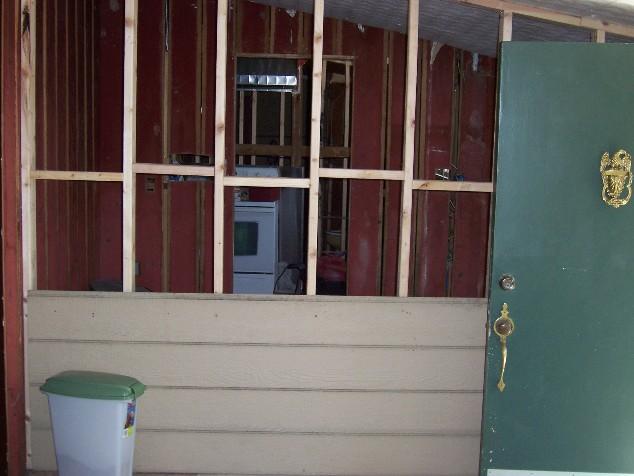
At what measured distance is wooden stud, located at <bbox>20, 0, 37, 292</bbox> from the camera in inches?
104

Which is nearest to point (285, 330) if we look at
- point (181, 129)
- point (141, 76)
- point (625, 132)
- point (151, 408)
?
point (151, 408)

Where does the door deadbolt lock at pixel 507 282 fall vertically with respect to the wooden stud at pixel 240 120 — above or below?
below

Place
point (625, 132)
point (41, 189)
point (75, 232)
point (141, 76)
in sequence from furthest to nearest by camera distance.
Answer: point (141, 76), point (75, 232), point (41, 189), point (625, 132)

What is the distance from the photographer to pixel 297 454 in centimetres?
281

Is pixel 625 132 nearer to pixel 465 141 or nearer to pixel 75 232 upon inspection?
pixel 465 141

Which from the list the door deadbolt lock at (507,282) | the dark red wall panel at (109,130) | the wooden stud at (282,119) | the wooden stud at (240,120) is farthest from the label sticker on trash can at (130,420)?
the wooden stud at (282,119)

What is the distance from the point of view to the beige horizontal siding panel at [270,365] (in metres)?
2.75

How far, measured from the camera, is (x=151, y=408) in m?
2.77

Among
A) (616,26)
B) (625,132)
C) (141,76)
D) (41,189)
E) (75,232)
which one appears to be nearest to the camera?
(625,132)

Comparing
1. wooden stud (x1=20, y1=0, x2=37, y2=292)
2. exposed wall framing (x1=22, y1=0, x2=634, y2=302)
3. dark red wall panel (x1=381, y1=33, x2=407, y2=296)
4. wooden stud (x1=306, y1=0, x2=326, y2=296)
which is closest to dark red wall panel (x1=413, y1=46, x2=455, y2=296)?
dark red wall panel (x1=381, y1=33, x2=407, y2=296)

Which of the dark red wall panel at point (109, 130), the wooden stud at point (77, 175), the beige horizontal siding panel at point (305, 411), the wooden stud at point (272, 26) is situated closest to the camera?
the wooden stud at point (77, 175)

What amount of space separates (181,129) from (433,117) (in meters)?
2.21

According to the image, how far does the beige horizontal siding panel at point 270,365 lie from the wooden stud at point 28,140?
0.41 m

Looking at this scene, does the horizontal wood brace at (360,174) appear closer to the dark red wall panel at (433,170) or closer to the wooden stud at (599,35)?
the wooden stud at (599,35)
